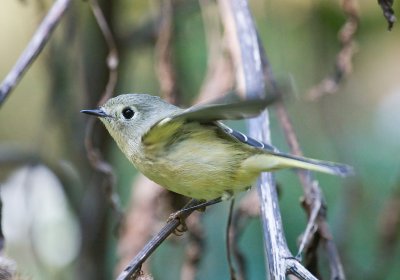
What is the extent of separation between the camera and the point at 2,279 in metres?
1.53

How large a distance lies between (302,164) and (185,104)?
1.06m

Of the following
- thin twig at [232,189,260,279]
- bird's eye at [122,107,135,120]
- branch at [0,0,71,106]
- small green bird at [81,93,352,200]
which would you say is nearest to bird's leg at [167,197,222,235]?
small green bird at [81,93,352,200]

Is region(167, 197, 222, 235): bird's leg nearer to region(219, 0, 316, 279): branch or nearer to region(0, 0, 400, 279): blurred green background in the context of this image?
region(219, 0, 316, 279): branch

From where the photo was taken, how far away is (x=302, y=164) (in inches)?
73.7

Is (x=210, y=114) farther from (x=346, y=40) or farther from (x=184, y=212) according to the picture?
(x=346, y=40)

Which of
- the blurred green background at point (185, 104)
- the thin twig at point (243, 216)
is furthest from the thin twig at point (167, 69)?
the thin twig at point (243, 216)

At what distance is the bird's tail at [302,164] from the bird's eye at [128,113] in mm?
435

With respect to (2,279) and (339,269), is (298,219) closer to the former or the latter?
(339,269)

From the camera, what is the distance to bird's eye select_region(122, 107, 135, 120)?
2252mm

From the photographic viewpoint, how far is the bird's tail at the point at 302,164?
1780 millimetres

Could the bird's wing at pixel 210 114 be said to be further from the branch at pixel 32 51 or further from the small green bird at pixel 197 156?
the branch at pixel 32 51

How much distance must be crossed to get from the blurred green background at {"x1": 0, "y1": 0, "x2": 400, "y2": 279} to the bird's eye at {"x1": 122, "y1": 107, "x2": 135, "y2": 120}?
0.71 meters

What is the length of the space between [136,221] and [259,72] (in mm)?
788

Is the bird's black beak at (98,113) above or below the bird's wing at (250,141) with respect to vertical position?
above
